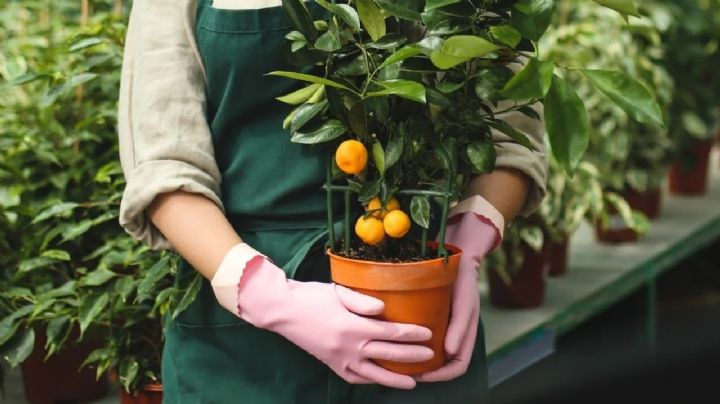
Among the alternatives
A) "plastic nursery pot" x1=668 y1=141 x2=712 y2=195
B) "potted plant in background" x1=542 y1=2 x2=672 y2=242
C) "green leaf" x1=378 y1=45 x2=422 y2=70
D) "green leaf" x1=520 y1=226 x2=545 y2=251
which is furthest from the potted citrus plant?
"plastic nursery pot" x1=668 y1=141 x2=712 y2=195

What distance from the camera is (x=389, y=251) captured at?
101 cm

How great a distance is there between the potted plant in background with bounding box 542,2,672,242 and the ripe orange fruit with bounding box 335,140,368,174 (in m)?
1.51

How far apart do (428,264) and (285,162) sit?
0.68ft

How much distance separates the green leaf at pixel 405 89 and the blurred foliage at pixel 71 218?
0.52 metres

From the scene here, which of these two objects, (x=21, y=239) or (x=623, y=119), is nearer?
(x=21, y=239)

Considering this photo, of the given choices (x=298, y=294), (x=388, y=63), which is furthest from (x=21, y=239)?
(x=388, y=63)

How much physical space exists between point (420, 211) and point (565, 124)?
7.7 inches

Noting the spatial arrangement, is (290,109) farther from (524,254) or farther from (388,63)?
(524,254)

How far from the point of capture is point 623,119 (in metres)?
2.70

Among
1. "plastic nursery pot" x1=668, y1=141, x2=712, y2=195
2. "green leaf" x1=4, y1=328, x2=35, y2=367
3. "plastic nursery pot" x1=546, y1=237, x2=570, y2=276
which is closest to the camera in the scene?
"green leaf" x1=4, y1=328, x2=35, y2=367

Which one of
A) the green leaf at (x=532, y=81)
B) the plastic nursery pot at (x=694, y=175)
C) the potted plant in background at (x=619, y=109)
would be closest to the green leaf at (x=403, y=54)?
the green leaf at (x=532, y=81)

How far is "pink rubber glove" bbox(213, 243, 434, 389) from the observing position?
3.15ft

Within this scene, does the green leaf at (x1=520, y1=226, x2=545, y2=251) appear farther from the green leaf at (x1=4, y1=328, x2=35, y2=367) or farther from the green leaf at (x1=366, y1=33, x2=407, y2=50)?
the green leaf at (x1=366, y1=33, x2=407, y2=50)

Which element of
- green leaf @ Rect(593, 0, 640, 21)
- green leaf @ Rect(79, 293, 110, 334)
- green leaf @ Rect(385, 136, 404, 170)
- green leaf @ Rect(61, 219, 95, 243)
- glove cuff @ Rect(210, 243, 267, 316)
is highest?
green leaf @ Rect(593, 0, 640, 21)
